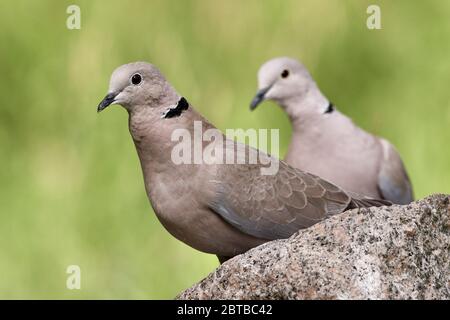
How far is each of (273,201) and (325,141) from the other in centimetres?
134

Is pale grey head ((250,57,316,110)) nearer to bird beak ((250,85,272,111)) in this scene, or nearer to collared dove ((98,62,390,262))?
bird beak ((250,85,272,111))

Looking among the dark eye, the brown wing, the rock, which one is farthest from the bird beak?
the rock

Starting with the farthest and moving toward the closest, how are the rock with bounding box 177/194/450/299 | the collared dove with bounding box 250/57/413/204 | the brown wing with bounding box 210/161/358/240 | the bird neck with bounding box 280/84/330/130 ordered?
the bird neck with bounding box 280/84/330/130
the collared dove with bounding box 250/57/413/204
the brown wing with bounding box 210/161/358/240
the rock with bounding box 177/194/450/299

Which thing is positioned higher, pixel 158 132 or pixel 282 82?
pixel 282 82

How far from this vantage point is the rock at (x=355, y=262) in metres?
2.93

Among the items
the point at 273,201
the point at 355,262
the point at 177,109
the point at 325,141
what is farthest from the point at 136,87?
the point at 325,141

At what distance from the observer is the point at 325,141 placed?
514cm

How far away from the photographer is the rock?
2932 mm

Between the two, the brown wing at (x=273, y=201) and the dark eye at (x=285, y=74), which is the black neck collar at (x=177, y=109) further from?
the dark eye at (x=285, y=74)

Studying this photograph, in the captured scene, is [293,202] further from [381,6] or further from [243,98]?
[381,6]

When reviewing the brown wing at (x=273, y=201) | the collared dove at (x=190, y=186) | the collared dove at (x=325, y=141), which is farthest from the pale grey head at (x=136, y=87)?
the collared dove at (x=325, y=141)

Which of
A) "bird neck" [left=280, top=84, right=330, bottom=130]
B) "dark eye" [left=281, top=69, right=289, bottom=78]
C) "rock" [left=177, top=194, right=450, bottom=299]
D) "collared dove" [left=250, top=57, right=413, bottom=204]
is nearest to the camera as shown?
"rock" [left=177, top=194, right=450, bottom=299]

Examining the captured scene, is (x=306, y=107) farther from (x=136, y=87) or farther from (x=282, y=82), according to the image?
(x=136, y=87)
